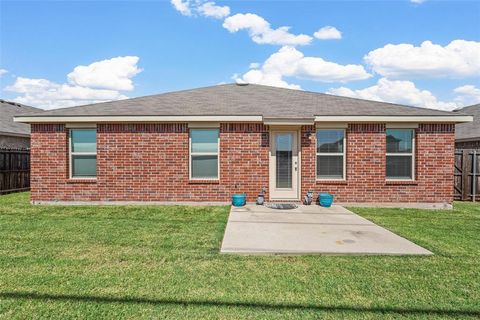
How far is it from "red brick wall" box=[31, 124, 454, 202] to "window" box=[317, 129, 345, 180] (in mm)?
218

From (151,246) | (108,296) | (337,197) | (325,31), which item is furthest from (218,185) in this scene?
(325,31)

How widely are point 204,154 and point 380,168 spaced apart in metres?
5.49

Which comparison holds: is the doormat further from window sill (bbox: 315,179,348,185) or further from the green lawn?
the green lawn

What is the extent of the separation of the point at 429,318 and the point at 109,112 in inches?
369

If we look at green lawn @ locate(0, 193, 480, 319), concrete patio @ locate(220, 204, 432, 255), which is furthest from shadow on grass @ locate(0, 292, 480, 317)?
concrete patio @ locate(220, 204, 432, 255)

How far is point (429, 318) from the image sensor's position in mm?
3119

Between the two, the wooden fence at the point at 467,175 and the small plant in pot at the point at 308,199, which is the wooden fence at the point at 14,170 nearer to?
the small plant in pot at the point at 308,199

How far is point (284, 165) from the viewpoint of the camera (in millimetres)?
9789

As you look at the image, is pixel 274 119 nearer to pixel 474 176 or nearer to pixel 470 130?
pixel 474 176

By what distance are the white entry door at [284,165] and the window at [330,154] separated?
2.46 feet

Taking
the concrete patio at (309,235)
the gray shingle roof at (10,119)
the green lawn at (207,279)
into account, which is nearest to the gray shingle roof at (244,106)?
the concrete patio at (309,235)

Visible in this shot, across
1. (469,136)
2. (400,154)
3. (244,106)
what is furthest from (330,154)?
(469,136)

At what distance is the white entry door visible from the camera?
9.76 metres

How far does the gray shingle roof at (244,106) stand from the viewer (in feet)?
31.3
